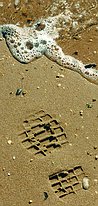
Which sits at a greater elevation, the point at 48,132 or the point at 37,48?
the point at 37,48

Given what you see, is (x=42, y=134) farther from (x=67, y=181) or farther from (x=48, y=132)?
(x=67, y=181)

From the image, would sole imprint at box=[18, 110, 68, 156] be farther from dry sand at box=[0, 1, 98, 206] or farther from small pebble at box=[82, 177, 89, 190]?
small pebble at box=[82, 177, 89, 190]

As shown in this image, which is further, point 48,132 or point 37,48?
point 37,48

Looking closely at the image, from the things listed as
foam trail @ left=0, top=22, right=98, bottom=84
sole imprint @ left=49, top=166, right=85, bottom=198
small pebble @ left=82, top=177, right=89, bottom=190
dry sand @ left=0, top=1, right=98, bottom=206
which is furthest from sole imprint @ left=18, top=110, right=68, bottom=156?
foam trail @ left=0, top=22, right=98, bottom=84

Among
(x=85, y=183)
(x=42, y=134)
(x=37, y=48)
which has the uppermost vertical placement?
(x=37, y=48)

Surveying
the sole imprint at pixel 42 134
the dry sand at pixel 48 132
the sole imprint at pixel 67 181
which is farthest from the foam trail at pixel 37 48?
the sole imprint at pixel 67 181

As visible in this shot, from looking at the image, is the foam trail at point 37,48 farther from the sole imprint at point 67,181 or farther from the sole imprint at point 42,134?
the sole imprint at point 67,181

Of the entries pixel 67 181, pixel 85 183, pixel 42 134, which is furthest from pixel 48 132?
pixel 85 183
